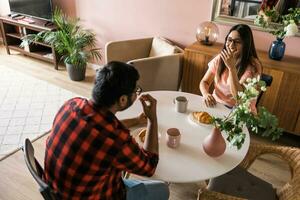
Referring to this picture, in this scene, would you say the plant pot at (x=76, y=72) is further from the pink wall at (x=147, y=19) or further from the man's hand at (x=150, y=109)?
the man's hand at (x=150, y=109)

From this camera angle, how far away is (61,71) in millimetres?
3740

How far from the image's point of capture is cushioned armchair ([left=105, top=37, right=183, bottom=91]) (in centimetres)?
245

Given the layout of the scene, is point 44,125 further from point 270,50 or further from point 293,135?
point 293,135

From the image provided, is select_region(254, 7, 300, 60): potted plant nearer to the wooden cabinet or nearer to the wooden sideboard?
the wooden sideboard

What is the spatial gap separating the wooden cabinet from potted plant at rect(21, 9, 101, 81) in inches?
7.0

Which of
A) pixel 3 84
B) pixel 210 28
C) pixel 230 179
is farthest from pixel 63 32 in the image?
pixel 230 179

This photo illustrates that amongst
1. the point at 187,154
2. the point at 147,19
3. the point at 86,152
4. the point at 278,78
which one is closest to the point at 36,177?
the point at 86,152

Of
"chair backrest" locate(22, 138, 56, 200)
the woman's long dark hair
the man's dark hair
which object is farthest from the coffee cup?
the woman's long dark hair

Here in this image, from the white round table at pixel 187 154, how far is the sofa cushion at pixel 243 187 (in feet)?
0.69

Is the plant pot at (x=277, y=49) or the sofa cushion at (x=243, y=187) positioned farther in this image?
the plant pot at (x=277, y=49)

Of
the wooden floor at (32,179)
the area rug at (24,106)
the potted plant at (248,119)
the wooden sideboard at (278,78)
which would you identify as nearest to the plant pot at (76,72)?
the area rug at (24,106)

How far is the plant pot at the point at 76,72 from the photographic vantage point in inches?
133

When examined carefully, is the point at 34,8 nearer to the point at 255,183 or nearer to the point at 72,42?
the point at 72,42

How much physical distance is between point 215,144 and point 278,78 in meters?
1.30
